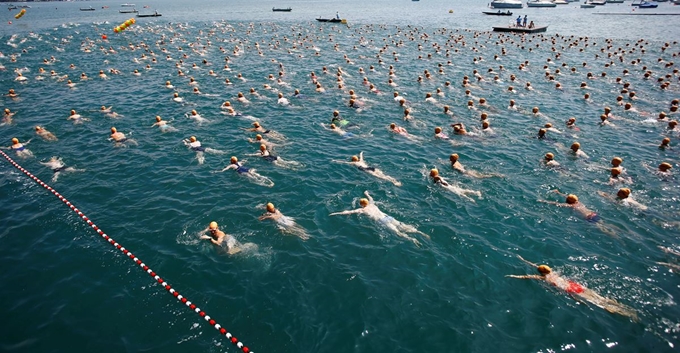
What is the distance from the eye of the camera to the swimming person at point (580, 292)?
1033 cm

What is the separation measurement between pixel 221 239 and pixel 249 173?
5.56 metres

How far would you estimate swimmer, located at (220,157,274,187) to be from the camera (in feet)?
57.3

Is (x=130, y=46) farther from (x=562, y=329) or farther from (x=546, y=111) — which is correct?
(x=562, y=329)

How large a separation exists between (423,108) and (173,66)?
3133 cm

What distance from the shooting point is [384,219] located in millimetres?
14289

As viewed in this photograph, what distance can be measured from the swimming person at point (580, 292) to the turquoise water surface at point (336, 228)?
0.86 feet

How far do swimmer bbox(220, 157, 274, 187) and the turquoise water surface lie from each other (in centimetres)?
40

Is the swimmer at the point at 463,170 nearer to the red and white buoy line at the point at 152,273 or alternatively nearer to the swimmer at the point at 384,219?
the swimmer at the point at 384,219

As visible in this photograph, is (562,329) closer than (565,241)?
Yes

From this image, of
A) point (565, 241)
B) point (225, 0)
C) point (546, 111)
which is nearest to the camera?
point (565, 241)

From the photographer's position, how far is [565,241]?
Answer: 1322 centimetres

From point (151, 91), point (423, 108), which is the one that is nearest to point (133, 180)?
point (151, 91)

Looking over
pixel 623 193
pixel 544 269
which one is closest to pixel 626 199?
pixel 623 193

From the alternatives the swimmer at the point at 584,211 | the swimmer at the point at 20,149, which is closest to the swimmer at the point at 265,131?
the swimmer at the point at 20,149
